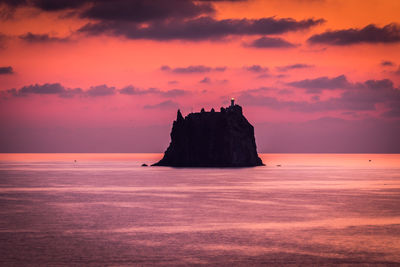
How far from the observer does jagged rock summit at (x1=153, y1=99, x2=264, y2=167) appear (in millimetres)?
185250

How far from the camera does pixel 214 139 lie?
618 feet

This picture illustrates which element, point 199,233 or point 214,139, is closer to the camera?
point 199,233

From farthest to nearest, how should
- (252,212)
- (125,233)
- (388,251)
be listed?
(252,212), (125,233), (388,251)

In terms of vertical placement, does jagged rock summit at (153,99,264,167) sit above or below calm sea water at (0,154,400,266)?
above

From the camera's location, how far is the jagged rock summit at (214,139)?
185 meters

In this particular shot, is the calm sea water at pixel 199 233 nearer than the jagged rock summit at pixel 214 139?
Yes

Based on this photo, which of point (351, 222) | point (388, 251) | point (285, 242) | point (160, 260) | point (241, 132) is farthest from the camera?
point (241, 132)

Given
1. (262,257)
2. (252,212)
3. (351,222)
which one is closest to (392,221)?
(351,222)

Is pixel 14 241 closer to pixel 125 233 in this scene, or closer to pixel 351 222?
pixel 125 233

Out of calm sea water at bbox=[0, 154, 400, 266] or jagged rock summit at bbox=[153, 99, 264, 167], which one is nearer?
calm sea water at bbox=[0, 154, 400, 266]

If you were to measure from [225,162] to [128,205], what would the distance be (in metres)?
141

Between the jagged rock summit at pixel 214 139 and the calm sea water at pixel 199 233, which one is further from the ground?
the jagged rock summit at pixel 214 139

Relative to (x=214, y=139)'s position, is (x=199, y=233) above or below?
below

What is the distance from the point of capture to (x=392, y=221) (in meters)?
38.6
